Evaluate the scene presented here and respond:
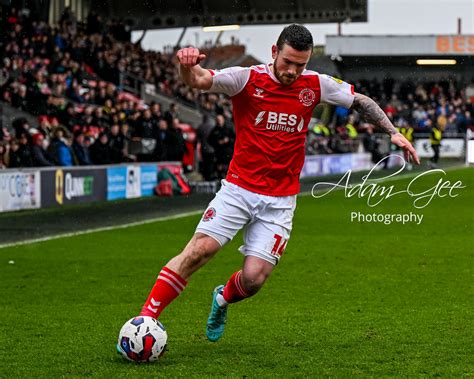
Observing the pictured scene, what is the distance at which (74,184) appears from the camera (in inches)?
891

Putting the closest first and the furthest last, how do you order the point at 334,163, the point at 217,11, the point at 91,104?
the point at 91,104 → the point at 334,163 → the point at 217,11

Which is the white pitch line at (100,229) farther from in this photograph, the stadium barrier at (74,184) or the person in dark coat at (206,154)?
the person in dark coat at (206,154)

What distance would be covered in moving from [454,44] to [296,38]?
64229mm

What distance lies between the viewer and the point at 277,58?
708 cm

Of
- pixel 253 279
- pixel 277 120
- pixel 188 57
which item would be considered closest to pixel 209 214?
pixel 253 279

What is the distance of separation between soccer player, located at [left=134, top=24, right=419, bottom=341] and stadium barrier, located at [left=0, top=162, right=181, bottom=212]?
1309 cm

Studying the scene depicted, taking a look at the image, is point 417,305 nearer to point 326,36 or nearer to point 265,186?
point 265,186

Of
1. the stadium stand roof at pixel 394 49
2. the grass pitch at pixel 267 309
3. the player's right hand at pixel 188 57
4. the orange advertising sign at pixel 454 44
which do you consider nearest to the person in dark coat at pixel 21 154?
the grass pitch at pixel 267 309

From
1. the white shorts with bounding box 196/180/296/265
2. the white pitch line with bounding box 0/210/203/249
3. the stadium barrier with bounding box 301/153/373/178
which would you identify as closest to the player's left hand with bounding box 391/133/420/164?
the white shorts with bounding box 196/180/296/265

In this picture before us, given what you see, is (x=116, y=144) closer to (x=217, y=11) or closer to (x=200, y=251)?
(x=217, y=11)

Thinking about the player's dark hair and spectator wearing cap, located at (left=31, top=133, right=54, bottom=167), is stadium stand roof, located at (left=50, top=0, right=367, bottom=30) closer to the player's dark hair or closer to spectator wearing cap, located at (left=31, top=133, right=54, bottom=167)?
spectator wearing cap, located at (left=31, top=133, right=54, bottom=167)

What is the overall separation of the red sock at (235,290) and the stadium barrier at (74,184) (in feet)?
42.1

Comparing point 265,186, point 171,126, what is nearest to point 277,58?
point 265,186

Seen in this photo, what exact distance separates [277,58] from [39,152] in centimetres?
1517
